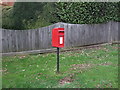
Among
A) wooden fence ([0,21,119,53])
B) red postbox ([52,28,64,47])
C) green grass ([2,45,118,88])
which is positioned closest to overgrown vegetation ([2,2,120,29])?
wooden fence ([0,21,119,53])

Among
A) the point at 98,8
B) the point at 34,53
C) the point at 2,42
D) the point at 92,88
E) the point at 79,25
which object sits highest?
the point at 98,8

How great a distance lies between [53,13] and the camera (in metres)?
11.3

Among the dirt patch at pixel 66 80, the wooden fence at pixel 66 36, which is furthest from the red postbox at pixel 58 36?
the wooden fence at pixel 66 36

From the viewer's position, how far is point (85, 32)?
11.3m

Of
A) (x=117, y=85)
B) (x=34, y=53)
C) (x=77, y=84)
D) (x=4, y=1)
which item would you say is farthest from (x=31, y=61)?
(x=4, y=1)

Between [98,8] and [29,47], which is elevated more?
[98,8]

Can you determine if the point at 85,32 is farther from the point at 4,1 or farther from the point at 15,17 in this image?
the point at 4,1

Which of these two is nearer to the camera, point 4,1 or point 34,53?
point 34,53

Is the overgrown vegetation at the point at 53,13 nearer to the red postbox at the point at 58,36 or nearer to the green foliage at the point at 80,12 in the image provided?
the green foliage at the point at 80,12

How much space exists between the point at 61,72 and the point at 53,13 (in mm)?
5825

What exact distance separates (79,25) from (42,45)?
272 cm

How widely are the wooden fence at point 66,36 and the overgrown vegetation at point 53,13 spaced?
54 centimetres

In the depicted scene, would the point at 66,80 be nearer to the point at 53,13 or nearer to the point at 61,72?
the point at 61,72

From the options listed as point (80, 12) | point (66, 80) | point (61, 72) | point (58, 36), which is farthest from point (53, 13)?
point (66, 80)
